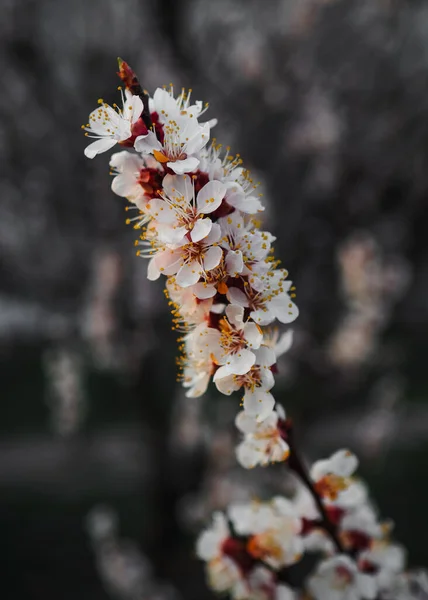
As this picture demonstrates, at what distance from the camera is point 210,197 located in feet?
Result: 2.41

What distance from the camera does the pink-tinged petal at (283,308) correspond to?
2.53 ft

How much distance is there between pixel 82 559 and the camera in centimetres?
414

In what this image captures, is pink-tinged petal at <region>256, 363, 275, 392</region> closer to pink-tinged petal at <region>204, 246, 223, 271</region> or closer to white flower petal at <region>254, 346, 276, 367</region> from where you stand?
white flower petal at <region>254, 346, 276, 367</region>

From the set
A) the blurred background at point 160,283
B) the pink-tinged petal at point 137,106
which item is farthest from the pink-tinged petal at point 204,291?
the blurred background at point 160,283

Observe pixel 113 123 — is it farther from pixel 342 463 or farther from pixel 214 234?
pixel 342 463

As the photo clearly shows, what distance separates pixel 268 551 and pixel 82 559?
361 centimetres

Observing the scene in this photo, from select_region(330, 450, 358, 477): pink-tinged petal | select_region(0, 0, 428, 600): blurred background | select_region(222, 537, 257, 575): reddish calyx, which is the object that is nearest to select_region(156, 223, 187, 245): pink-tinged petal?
select_region(330, 450, 358, 477): pink-tinged petal

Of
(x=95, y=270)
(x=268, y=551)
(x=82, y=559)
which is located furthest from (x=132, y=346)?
(x=268, y=551)

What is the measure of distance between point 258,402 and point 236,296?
0.13 metres

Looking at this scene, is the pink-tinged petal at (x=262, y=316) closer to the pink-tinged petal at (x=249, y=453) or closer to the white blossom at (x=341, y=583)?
the pink-tinged petal at (x=249, y=453)

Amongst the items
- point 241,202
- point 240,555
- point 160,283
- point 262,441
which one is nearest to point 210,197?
point 241,202

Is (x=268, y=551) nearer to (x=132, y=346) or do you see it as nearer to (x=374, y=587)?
(x=374, y=587)

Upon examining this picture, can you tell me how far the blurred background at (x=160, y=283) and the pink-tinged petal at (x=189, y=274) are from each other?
7.14ft

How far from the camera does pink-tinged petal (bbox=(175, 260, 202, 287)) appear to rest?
0.72 meters
